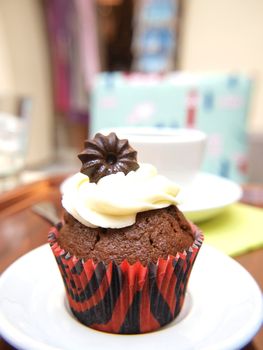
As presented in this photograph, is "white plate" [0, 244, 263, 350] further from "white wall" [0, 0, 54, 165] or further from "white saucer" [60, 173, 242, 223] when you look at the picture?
"white wall" [0, 0, 54, 165]

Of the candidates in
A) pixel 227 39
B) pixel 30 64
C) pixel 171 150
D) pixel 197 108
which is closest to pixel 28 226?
pixel 171 150

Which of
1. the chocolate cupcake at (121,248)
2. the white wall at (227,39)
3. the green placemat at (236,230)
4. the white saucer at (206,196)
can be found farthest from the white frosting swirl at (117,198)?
the white wall at (227,39)

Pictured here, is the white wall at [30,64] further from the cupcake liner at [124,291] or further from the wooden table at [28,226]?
the cupcake liner at [124,291]

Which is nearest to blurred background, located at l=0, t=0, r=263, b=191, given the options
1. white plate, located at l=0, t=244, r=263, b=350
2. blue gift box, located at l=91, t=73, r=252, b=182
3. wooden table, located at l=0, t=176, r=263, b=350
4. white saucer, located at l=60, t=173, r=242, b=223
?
blue gift box, located at l=91, t=73, r=252, b=182

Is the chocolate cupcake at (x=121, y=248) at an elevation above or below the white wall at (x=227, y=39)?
below

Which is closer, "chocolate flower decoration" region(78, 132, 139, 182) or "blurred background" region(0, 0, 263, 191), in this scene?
"chocolate flower decoration" region(78, 132, 139, 182)

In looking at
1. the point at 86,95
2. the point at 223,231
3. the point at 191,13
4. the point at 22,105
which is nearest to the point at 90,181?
the point at 223,231

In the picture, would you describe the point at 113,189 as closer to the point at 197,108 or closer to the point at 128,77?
the point at 197,108

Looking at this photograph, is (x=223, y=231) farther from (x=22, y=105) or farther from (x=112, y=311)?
(x=22, y=105)

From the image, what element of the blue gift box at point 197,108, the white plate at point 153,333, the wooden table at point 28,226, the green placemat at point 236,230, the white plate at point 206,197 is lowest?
the wooden table at point 28,226
